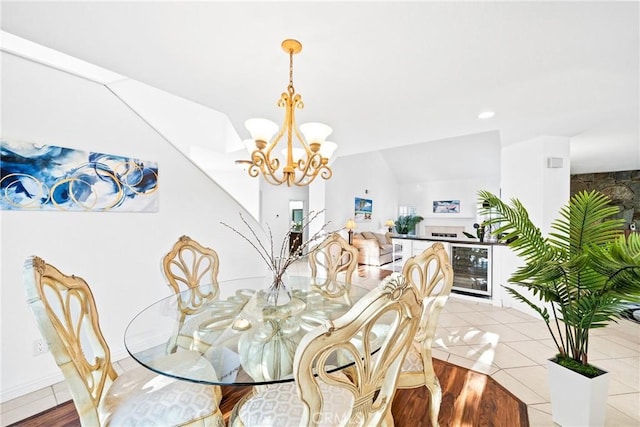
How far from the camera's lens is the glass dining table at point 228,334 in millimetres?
1136

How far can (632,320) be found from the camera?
10.5ft

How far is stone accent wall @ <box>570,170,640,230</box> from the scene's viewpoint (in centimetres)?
655

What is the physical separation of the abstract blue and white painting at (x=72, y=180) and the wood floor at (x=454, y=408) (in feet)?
4.61

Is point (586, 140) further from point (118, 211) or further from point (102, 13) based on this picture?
point (118, 211)

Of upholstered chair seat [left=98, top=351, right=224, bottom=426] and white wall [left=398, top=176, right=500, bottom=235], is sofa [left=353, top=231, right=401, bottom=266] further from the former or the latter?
upholstered chair seat [left=98, top=351, right=224, bottom=426]

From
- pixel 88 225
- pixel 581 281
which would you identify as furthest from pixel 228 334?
pixel 581 281

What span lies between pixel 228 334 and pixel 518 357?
8.47ft

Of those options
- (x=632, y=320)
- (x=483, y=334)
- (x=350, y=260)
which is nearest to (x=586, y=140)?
(x=632, y=320)

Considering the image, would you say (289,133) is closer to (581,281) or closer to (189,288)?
(189,288)

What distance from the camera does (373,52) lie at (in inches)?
69.3

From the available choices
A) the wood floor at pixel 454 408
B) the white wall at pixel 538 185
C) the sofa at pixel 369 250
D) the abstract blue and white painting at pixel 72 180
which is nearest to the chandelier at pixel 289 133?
the abstract blue and white painting at pixel 72 180

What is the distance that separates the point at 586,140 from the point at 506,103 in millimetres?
2650

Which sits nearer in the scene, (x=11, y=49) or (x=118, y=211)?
(x=11, y=49)

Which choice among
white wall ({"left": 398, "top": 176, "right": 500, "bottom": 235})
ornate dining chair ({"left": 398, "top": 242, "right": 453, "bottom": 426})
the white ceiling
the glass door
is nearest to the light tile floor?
the glass door
